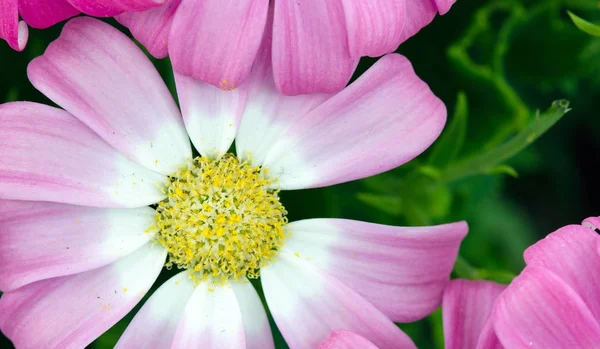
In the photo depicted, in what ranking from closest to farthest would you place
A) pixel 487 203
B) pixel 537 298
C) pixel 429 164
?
1. pixel 537 298
2. pixel 429 164
3. pixel 487 203

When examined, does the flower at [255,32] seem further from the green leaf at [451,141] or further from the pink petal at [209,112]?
the green leaf at [451,141]

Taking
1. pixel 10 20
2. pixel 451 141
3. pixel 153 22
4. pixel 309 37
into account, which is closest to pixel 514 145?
pixel 451 141

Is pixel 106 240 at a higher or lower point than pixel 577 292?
higher

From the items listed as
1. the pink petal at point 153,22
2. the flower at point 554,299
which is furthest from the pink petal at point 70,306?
the flower at point 554,299

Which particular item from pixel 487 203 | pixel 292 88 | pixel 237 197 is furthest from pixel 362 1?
pixel 487 203

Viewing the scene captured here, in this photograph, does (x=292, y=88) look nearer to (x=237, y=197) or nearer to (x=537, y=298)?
(x=237, y=197)

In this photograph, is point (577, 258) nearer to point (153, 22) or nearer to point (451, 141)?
point (451, 141)
